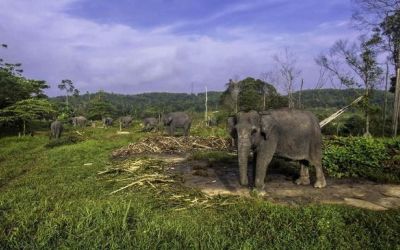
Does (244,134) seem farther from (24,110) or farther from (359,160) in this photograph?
(24,110)

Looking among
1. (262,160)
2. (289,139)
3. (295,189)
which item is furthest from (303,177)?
(262,160)

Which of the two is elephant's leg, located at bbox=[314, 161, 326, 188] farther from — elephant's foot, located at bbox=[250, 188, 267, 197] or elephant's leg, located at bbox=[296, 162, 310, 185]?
elephant's foot, located at bbox=[250, 188, 267, 197]

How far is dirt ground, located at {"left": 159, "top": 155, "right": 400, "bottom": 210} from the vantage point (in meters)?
9.02

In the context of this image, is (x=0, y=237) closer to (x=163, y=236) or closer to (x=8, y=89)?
(x=163, y=236)

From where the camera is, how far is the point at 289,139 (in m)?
10.2

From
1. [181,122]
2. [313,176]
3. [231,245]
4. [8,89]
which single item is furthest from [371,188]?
[8,89]

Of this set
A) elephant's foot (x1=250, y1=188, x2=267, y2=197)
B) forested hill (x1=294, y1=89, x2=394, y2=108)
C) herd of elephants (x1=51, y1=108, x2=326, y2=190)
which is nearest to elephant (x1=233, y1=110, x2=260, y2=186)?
herd of elephants (x1=51, y1=108, x2=326, y2=190)

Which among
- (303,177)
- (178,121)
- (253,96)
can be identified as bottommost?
(303,177)

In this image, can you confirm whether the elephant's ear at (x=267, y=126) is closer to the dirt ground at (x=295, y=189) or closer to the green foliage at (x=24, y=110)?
the dirt ground at (x=295, y=189)

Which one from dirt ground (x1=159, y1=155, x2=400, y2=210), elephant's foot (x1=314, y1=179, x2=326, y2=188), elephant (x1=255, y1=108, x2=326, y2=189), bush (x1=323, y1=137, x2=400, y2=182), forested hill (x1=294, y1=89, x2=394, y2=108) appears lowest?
dirt ground (x1=159, y1=155, x2=400, y2=210)

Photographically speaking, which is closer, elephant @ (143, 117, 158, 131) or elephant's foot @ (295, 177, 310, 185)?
elephant's foot @ (295, 177, 310, 185)

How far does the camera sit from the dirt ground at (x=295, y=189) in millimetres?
9023

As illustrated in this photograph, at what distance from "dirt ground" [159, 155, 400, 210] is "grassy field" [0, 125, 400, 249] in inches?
29.2

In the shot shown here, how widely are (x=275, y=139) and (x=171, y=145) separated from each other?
1096cm
